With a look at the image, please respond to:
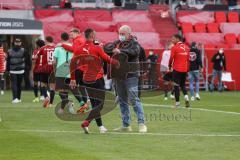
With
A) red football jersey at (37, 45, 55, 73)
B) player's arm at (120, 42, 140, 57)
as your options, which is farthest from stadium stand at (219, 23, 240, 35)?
player's arm at (120, 42, 140, 57)

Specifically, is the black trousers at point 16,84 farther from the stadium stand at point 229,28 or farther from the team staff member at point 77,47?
the stadium stand at point 229,28

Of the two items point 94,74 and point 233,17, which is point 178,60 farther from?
point 233,17

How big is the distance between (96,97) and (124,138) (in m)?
1.52

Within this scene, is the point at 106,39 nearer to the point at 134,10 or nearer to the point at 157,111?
the point at 134,10

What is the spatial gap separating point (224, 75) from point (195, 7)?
348 inches

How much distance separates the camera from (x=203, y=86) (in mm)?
39562

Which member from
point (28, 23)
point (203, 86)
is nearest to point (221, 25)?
point (203, 86)

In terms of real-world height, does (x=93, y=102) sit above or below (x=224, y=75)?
above

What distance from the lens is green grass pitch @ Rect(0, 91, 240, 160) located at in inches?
488

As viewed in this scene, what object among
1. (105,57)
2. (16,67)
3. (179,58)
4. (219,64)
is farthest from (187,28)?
(105,57)

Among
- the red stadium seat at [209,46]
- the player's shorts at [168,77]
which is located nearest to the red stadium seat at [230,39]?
→ the red stadium seat at [209,46]

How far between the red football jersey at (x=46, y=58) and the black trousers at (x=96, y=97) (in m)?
7.89

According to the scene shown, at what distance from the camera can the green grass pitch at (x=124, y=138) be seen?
1239 centimetres

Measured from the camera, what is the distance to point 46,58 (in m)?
24.2
